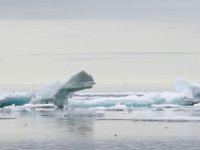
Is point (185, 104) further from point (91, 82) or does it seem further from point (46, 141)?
point (46, 141)

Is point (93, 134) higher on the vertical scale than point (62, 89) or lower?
lower

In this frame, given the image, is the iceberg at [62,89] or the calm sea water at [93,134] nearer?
the calm sea water at [93,134]

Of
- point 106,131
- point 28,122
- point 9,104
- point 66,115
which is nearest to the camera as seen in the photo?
point 106,131

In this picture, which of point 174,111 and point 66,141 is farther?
point 174,111

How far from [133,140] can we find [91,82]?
15.8 m

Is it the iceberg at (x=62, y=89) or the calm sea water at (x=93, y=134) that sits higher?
the iceberg at (x=62, y=89)

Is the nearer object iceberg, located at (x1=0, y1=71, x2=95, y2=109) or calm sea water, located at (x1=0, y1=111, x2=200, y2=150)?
calm sea water, located at (x1=0, y1=111, x2=200, y2=150)

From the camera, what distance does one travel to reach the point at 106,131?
25.9 metres

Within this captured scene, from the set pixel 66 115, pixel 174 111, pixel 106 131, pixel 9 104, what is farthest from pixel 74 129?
pixel 9 104

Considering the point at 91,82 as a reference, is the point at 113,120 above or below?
below

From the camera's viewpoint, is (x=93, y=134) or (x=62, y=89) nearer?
(x=93, y=134)

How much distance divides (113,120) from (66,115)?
3.10 metres

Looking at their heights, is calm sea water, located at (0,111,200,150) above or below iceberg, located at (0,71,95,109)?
below

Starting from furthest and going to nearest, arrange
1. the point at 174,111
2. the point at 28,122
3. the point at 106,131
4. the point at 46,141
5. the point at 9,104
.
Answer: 1. the point at 9,104
2. the point at 174,111
3. the point at 28,122
4. the point at 106,131
5. the point at 46,141
